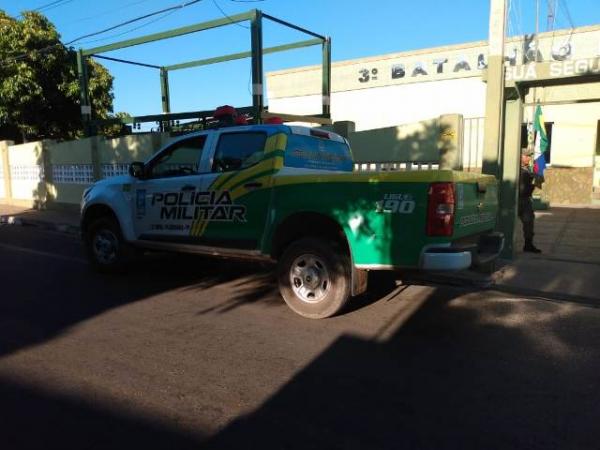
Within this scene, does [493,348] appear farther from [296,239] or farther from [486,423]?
[296,239]

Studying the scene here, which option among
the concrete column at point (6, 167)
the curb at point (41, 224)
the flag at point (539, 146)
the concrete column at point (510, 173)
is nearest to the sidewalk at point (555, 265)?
the curb at point (41, 224)

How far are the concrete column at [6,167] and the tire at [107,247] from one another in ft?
44.6

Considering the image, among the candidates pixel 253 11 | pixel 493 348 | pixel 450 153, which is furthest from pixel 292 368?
pixel 253 11

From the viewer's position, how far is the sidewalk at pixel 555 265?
258 inches

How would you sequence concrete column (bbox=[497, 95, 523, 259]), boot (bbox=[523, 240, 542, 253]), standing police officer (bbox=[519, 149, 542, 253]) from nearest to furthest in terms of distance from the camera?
1. concrete column (bbox=[497, 95, 523, 259])
2. standing police officer (bbox=[519, 149, 542, 253])
3. boot (bbox=[523, 240, 542, 253])

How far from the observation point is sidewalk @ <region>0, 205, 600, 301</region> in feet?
21.5

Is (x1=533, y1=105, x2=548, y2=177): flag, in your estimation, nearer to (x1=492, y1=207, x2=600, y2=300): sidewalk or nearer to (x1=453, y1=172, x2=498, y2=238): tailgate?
(x1=492, y1=207, x2=600, y2=300): sidewalk

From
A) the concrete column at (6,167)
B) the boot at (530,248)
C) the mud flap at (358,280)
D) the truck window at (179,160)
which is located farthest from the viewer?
the concrete column at (6,167)

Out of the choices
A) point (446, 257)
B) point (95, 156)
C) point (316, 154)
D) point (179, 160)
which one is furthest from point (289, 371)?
point (95, 156)

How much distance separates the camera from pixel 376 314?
5.58 m

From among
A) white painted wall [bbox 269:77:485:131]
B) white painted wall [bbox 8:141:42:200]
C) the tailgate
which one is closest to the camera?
the tailgate

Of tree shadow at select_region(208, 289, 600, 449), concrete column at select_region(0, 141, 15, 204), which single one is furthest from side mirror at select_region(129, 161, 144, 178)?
concrete column at select_region(0, 141, 15, 204)

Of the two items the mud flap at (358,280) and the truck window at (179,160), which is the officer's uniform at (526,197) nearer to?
the mud flap at (358,280)

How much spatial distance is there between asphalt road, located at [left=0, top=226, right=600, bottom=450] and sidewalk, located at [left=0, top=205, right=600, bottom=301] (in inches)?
Result: 14.2
